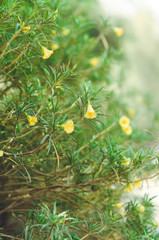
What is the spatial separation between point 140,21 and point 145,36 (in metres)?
0.35

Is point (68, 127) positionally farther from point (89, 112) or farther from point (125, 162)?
point (125, 162)

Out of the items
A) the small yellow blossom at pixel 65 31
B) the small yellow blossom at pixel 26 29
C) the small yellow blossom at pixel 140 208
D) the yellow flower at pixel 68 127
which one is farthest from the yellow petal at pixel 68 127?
Answer: the small yellow blossom at pixel 65 31

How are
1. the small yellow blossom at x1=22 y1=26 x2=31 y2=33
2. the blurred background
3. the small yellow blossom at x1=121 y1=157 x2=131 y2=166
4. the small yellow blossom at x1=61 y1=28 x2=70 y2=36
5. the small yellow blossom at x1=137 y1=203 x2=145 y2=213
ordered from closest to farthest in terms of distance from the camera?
the small yellow blossom at x1=22 y1=26 x2=31 y2=33
the small yellow blossom at x1=121 y1=157 x2=131 y2=166
the small yellow blossom at x1=137 y1=203 x2=145 y2=213
the small yellow blossom at x1=61 y1=28 x2=70 y2=36
the blurred background

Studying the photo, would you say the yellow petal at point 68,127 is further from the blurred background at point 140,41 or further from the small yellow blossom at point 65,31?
the blurred background at point 140,41

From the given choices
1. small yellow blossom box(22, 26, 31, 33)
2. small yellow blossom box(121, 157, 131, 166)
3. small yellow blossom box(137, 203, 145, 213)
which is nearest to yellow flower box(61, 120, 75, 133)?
small yellow blossom box(121, 157, 131, 166)

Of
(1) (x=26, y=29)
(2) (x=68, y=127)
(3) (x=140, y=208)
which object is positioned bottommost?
(3) (x=140, y=208)

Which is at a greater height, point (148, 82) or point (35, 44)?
point (148, 82)

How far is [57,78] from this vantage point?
1.07 meters

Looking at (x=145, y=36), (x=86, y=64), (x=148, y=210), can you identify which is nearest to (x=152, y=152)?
(x=148, y=210)

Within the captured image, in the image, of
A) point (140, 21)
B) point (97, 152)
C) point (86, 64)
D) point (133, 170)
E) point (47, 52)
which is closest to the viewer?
point (47, 52)

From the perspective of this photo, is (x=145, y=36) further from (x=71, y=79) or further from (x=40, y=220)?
(x=40, y=220)

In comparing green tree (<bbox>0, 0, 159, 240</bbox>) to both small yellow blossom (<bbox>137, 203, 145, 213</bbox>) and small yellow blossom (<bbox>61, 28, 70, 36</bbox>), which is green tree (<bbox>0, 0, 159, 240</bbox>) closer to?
small yellow blossom (<bbox>137, 203, 145, 213</bbox>)

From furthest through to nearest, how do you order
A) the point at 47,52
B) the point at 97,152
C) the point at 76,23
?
the point at 76,23 < the point at 97,152 < the point at 47,52

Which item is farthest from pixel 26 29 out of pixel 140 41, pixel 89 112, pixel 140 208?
pixel 140 41
